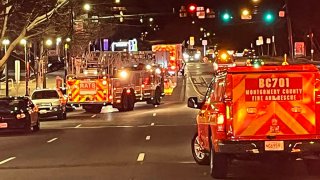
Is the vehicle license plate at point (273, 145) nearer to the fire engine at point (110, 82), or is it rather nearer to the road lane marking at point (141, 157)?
the road lane marking at point (141, 157)

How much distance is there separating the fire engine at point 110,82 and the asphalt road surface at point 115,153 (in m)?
3.94

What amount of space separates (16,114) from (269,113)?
51.6ft

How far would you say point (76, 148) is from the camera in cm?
2028

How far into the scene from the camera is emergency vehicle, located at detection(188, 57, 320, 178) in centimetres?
1231

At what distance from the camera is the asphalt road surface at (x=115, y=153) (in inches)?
557

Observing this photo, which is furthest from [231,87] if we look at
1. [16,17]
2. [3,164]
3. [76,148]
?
[16,17]

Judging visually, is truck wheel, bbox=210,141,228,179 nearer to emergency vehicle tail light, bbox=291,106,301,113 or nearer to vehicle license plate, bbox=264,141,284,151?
vehicle license plate, bbox=264,141,284,151

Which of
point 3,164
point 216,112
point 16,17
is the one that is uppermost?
point 16,17

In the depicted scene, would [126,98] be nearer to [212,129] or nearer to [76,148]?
[76,148]

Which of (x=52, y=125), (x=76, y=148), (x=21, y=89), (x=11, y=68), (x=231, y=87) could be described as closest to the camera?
(x=231, y=87)

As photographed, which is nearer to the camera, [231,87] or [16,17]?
[231,87]

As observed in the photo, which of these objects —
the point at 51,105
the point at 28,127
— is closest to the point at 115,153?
the point at 28,127

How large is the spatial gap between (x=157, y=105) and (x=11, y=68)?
50943 mm

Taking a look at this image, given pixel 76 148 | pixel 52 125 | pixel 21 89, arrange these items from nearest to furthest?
1. pixel 76 148
2. pixel 52 125
3. pixel 21 89
